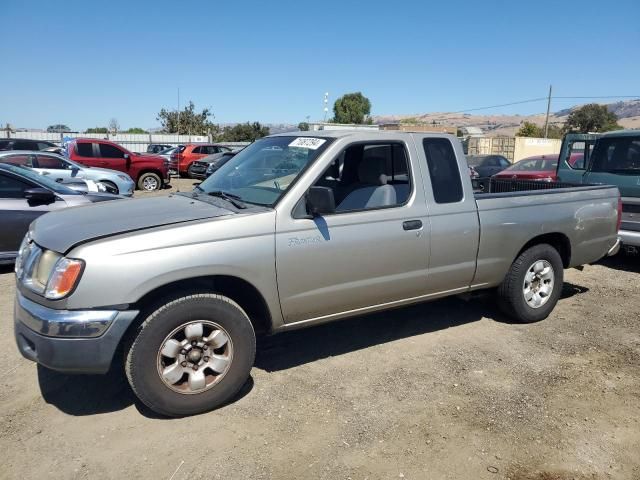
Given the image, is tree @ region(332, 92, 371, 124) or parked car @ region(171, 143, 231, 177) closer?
parked car @ region(171, 143, 231, 177)

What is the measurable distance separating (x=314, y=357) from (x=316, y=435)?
1136mm

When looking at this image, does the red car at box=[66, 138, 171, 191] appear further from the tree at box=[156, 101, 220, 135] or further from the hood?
the tree at box=[156, 101, 220, 135]

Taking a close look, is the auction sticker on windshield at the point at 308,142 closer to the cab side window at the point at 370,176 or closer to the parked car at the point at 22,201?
the cab side window at the point at 370,176

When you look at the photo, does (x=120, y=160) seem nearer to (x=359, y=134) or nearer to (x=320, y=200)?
(x=359, y=134)

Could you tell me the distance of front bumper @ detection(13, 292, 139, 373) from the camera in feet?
9.77

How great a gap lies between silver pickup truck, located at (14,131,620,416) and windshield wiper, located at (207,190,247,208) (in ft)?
0.07

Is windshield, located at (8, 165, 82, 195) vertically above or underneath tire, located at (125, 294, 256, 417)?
above

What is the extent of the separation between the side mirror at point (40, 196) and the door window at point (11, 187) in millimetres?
149

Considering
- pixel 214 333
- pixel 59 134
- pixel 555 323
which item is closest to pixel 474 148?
pixel 59 134

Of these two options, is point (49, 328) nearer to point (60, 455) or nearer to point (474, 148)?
point (60, 455)

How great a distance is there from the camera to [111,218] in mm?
3529

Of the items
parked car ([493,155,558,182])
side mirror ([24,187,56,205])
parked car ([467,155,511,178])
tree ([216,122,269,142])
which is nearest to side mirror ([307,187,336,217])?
side mirror ([24,187,56,205])

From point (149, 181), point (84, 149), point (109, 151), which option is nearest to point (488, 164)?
point (149, 181)

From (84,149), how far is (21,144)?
202 cm
